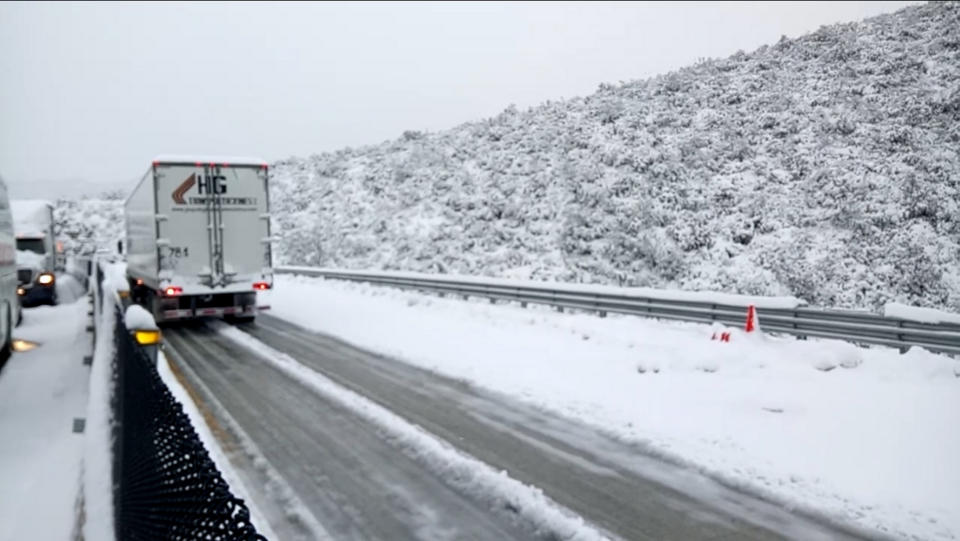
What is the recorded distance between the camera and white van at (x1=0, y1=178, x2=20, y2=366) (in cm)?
1131

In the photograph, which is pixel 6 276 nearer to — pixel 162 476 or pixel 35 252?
pixel 162 476

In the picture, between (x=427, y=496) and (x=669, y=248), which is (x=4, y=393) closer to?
(x=427, y=496)

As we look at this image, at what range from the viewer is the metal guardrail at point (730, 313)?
9.93 meters

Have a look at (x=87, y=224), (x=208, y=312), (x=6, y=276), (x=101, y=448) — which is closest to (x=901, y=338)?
(x=101, y=448)

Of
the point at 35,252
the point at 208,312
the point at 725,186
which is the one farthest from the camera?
the point at 725,186

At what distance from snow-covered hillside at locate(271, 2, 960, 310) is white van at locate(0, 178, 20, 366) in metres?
17.8

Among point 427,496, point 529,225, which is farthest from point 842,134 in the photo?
point 427,496

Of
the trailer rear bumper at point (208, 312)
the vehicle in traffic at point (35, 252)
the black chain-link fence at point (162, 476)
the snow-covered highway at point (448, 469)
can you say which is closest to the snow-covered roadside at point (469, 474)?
the snow-covered highway at point (448, 469)

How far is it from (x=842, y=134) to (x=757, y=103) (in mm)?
6108

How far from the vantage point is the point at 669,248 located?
2388 cm

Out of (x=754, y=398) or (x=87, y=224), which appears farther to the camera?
(x=87, y=224)

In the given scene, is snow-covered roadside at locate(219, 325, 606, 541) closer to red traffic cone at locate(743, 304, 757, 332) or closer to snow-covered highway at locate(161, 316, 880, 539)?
snow-covered highway at locate(161, 316, 880, 539)

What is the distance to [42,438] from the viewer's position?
8.45 m

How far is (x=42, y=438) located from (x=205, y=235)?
7.97 metres
